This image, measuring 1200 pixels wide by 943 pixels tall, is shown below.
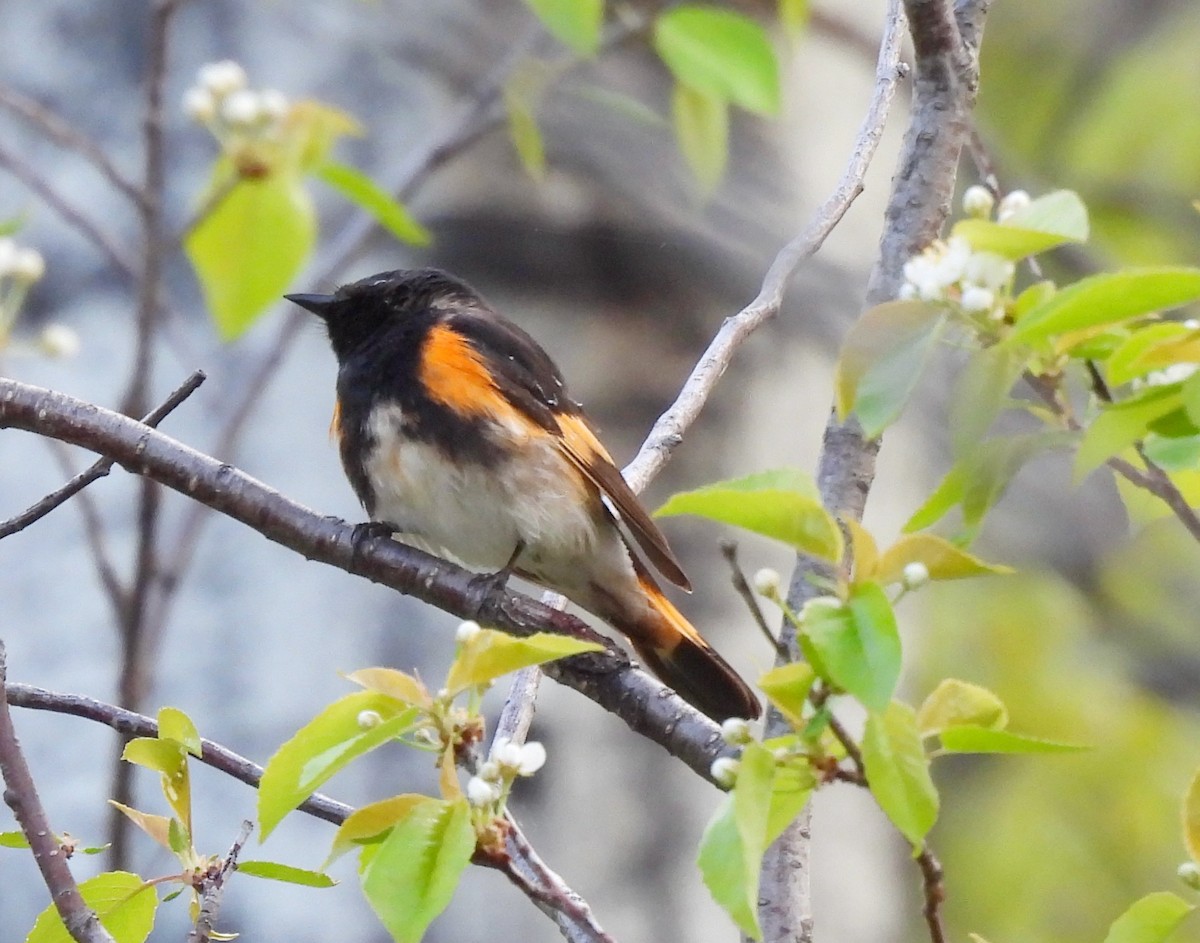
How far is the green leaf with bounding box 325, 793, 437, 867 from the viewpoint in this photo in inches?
42.0

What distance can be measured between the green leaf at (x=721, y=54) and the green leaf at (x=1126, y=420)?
1.33m

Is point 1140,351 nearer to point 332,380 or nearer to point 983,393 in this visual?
point 983,393

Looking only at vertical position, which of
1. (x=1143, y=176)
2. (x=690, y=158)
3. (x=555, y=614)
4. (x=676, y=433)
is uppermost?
(x=1143, y=176)

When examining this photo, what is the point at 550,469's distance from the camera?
8.47ft

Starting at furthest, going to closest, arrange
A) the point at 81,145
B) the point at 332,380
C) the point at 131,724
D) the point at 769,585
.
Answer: the point at 332,380, the point at 81,145, the point at 131,724, the point at 769,585

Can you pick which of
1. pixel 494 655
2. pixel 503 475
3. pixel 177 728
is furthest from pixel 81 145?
pixel 494 655

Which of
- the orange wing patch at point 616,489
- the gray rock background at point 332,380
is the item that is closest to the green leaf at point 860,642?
the orange wing patch at point 616,489

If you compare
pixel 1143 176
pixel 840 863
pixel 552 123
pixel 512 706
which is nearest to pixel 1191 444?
pixel 512 706

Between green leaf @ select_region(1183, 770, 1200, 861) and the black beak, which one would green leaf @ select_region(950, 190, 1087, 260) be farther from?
the black beak

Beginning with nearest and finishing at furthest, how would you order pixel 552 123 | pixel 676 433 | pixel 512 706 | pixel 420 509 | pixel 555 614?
pixel 512 706, pixel 555 614, pixel 676 433, pixel 420 509, pixel 552 123

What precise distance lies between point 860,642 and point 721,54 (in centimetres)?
153

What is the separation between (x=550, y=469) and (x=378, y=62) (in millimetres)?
1368

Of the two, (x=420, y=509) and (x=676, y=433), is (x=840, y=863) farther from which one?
(x=676, y=433)

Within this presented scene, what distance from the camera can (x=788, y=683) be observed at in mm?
935
